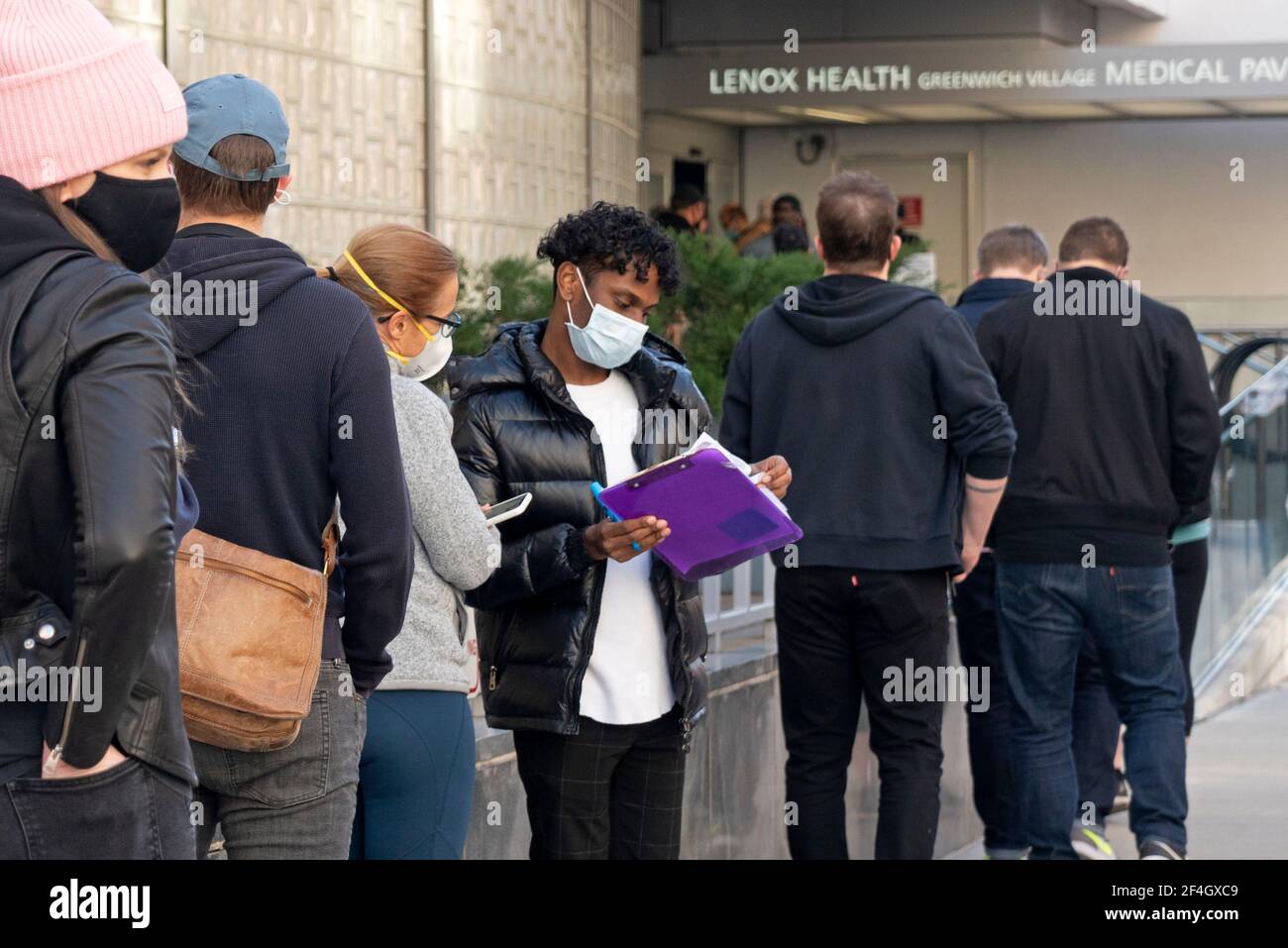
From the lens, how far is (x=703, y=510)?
159 inches

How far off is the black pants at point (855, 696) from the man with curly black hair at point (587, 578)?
0.95 meters

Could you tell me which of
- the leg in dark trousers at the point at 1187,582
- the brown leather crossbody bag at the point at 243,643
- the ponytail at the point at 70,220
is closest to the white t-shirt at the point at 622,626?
the brown leather crossbody bag at the point at 243,643

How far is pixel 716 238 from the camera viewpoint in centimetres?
960

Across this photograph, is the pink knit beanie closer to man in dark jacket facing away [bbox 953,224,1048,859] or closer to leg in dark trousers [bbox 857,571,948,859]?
leg in dark trousers [bbox 857,571,948,859]

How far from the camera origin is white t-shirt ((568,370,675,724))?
4.09m

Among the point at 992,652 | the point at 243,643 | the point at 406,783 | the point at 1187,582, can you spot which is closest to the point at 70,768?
the point at 243,643

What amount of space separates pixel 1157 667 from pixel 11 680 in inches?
165

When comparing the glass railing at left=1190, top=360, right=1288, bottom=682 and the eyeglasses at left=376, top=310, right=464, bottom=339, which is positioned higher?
the eyeglasses at left=376, top=310, right=464, bottom=339

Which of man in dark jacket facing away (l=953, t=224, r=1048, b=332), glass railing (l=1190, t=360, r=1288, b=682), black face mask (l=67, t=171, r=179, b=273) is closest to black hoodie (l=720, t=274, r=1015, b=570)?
man in dark jacket facing away (l=953, t=224, r=1048, b=332)

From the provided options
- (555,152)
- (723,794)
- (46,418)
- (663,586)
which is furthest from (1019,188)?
(46,418)

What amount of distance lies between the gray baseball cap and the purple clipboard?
1038mm

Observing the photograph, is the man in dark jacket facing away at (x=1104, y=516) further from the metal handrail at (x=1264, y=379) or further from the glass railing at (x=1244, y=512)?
the metal handrail at (x=1264, y=379)

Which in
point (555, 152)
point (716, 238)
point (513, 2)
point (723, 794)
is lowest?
point (723, 794)
